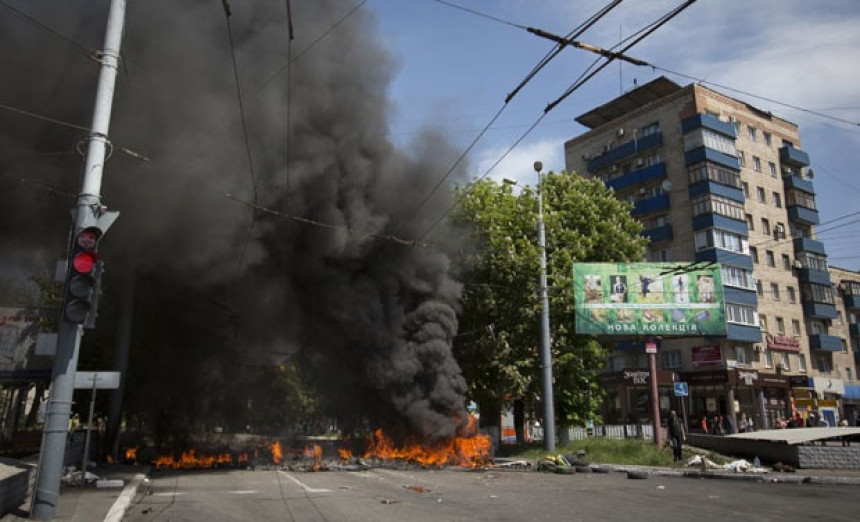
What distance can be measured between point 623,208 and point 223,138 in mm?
19452

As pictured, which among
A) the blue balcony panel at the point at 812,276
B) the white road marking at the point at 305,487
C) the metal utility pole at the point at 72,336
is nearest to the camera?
the metal utility pole at the point at 72,336

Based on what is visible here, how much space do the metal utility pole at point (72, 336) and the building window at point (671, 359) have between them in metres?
38.4

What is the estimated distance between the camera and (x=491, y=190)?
27188 mm

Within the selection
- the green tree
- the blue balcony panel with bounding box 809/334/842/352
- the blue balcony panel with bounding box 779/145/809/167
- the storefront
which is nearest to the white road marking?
the green tree

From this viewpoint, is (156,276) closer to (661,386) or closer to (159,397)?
(159,397)

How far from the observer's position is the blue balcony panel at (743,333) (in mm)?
37438

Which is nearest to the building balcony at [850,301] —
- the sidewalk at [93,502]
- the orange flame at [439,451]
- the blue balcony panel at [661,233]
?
the blue balcony panel at [661,233]

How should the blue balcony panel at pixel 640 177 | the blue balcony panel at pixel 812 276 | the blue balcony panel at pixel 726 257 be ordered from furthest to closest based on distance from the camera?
the blue balcony panel at pixel 812 276 < the blue balcony panel at pixel 640 177 < the blue balcony panel at pixel 726 257

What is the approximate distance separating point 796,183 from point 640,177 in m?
12.9

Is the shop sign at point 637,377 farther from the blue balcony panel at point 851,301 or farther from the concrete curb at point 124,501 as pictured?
the concrete curb at point 124,501

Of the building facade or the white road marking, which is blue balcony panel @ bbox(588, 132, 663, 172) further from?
the white road marking

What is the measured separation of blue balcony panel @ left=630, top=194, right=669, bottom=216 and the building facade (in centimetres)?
8

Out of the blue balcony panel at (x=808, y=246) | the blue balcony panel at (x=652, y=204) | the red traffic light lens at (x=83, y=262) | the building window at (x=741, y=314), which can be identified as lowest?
the red traffic light lens at (x=83, y=262)

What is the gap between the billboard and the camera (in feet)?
74.4
